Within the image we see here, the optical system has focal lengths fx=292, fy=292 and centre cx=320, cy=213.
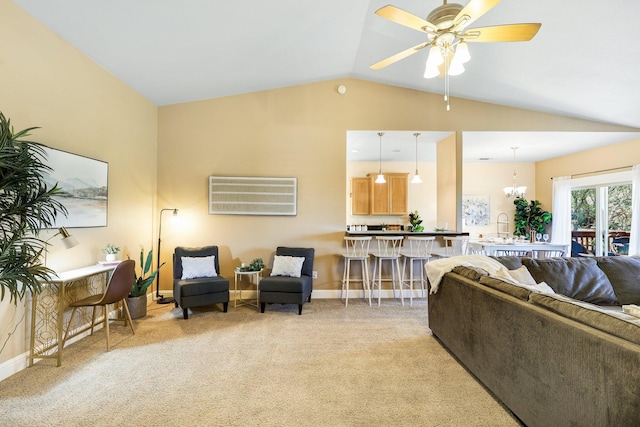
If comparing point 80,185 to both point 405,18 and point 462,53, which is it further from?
point 462,53

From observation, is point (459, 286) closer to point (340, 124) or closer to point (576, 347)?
point (576, 347)

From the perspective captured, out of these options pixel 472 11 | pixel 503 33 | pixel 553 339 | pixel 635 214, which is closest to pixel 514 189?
pixel 635 214

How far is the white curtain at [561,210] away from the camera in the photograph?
6.28 meters

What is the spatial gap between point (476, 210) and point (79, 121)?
7748mm

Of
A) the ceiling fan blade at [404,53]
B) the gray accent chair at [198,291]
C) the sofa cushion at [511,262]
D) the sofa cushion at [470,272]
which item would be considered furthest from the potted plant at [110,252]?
the sofa cushion at [511,262]

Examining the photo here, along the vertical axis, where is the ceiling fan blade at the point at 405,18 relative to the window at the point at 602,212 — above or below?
above

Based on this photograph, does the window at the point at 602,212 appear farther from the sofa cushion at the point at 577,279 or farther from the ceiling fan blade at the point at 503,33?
the ceiling fan blade at the point at 503,33

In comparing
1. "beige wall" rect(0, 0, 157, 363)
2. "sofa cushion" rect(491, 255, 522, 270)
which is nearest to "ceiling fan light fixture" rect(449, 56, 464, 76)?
"sofa cushion" rect(491, 255, 522, 270)

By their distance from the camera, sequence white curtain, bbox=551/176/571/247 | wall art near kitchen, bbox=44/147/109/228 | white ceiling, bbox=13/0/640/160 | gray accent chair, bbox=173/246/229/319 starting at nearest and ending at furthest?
white ceiling, bbox=13/0/640/160 < wall art near kitchen, bbox=44/147/109/228 < gray accent chair, bbox=173/246/229/319 < white curtain, bbox=551/176/571/247

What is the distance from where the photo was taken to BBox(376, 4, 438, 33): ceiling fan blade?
1942 mm

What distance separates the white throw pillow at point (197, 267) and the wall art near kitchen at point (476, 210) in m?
6.07

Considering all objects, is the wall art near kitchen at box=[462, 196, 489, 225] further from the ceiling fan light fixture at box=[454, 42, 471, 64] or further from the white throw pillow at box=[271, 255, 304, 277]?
the ceiling fan light fixture at box=[454, 42, 471, 64]

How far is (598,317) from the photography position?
1.39 meters

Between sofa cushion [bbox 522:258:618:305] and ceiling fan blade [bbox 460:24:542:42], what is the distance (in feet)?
6.83
